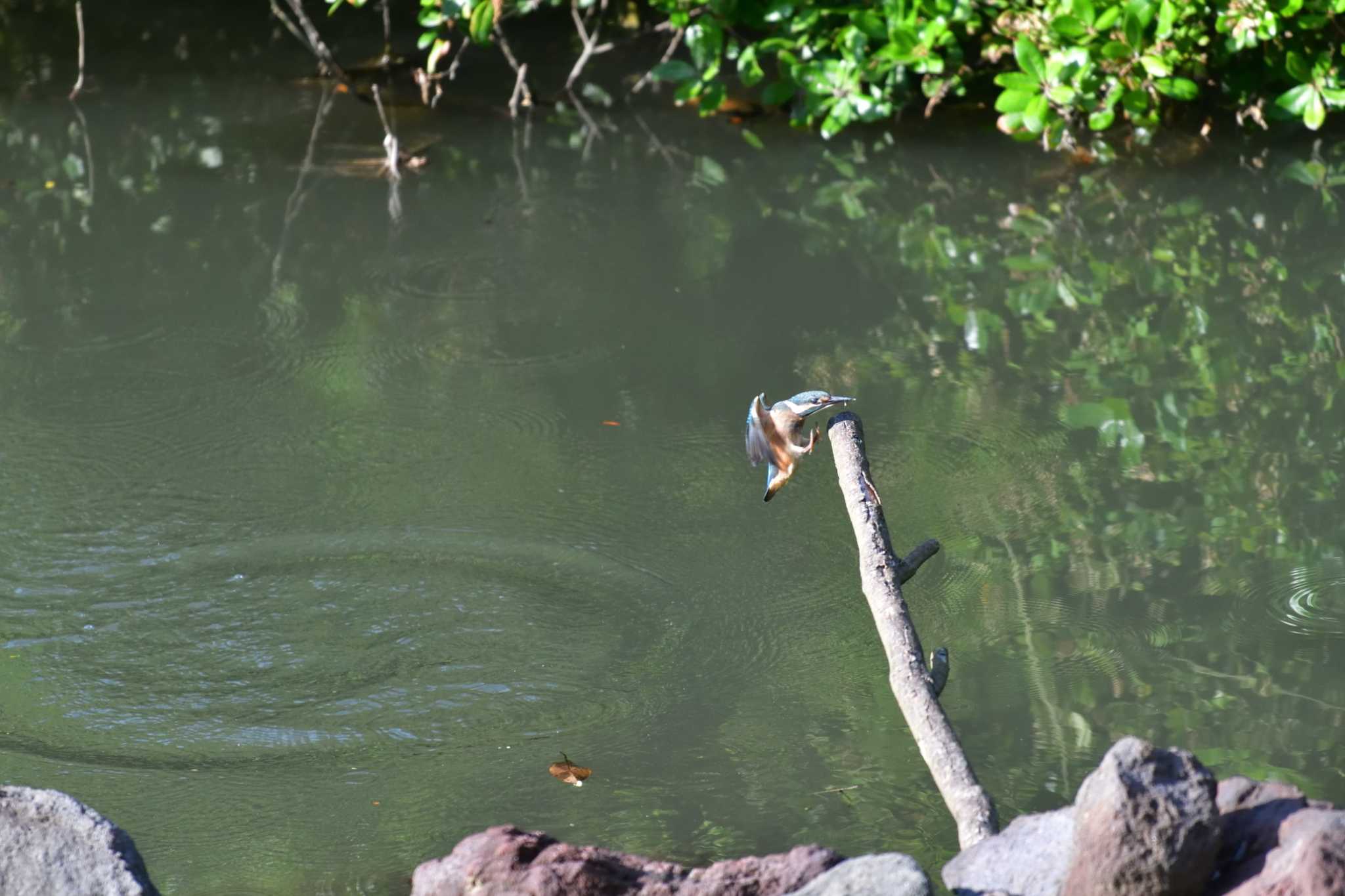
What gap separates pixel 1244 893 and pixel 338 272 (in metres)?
4.36

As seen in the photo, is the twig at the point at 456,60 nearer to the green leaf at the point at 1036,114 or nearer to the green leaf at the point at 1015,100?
the green leaf at the point at 1015,100

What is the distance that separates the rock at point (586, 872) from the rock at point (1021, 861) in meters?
0.20

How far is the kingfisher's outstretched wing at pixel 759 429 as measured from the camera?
111 inches

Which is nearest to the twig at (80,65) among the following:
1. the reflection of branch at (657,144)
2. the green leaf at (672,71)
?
the reflection of branch at (657,144)

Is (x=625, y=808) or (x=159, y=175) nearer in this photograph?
(x=625, y=808)

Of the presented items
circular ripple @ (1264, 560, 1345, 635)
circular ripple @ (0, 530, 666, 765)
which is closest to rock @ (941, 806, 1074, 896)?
circular ripple @ (0, 530, 666, 765)

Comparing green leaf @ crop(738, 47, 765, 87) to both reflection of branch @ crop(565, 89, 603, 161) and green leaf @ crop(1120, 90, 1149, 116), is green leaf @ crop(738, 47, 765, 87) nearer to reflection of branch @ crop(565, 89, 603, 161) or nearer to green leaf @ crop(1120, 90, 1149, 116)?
reflection of branch @ crop(565, 89, 603, 161)

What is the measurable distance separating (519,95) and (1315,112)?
3817 mm

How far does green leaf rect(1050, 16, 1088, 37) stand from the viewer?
6250 millimetres

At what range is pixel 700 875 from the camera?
227 cm

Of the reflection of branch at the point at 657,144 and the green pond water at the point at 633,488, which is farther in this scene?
the reflection of branch at the point at 657,144

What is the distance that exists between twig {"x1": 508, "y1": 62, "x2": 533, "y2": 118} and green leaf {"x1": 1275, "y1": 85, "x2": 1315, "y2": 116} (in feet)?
10.9

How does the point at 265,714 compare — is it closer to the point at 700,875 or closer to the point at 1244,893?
the point at 700,875

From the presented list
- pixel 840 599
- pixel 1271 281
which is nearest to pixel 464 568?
pixel 840 599
